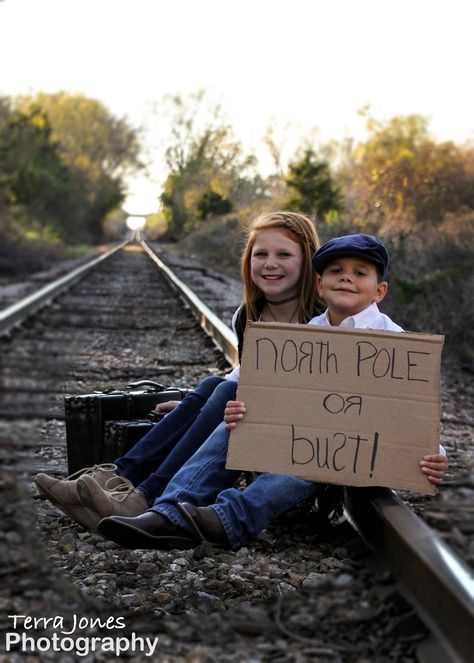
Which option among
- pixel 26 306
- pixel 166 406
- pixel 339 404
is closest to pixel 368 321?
pixel 339 404

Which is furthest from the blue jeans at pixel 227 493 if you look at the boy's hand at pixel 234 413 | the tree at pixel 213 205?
the tree at pixel 213 205

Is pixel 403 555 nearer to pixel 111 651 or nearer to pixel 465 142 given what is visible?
pixel 111 651

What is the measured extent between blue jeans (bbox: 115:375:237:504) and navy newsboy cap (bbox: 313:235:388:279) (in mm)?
548

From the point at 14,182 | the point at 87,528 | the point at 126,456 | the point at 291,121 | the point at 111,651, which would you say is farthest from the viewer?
the point at 291,121

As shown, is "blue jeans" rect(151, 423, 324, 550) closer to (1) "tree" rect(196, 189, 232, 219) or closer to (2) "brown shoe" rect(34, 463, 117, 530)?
(2) "brown shoe" rect(34, 463, 117, 530)

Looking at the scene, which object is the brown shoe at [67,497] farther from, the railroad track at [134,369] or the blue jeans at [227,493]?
the railroad track at [134,369]

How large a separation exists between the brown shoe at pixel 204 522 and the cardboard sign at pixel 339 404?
17 cm

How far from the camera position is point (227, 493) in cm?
272

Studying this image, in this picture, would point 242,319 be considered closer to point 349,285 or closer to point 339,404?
point 349,285

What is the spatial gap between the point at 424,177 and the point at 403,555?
15.4 m

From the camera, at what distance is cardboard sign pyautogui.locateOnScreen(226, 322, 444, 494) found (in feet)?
8.57

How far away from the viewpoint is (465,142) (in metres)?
16.8

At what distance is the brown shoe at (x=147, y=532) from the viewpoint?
8.38 ft

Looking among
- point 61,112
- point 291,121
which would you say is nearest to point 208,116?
point 61,112
